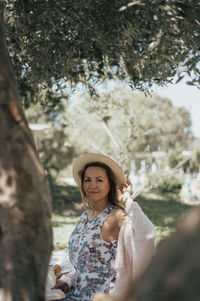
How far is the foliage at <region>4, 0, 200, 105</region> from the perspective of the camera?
3.26 meters

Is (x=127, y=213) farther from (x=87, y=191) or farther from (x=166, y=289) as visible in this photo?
(x=166, y=289)

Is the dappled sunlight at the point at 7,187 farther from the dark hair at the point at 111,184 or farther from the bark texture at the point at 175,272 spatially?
the dark hair at the point at 111,184

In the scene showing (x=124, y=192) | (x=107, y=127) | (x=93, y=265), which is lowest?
(x=93, y=265)

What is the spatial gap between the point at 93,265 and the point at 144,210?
1556 cm

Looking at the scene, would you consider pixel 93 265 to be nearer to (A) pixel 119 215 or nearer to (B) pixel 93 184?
(A) pixel 119 215

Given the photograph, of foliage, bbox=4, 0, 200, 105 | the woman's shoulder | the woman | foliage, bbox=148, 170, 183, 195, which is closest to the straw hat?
the woman

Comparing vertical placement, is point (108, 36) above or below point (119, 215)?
above

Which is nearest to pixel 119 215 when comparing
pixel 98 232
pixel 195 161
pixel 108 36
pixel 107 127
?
pixel 98 232

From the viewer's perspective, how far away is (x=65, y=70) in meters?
4.55

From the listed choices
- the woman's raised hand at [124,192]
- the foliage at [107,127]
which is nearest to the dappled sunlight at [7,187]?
the woman's raised hand at [124,192]

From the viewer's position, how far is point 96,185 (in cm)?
411

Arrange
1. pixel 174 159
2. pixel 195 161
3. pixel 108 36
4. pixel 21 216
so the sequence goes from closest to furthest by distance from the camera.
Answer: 1. pixel 21 216
2. pixel 108 36
3. pixel 174 159
4. pixel 195 161

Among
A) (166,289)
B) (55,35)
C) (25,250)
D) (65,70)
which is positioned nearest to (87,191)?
(65,70)

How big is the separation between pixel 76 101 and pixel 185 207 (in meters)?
8.55
